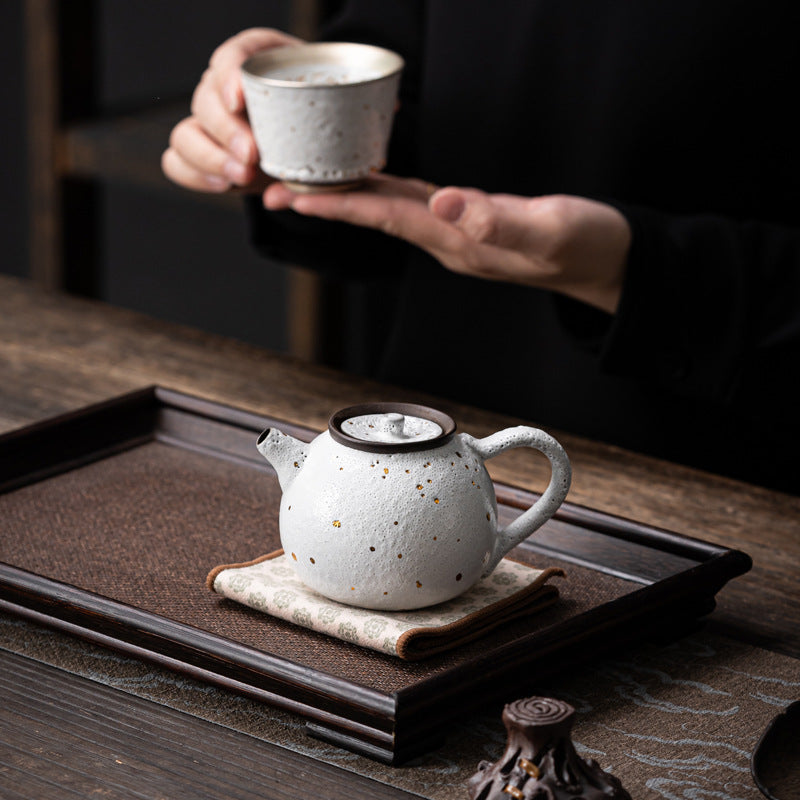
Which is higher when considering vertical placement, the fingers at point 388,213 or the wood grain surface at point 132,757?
the fingers at point 388,213

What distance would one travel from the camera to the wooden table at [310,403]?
0.88 meters

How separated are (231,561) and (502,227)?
41 cm

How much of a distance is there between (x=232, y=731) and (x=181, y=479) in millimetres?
326

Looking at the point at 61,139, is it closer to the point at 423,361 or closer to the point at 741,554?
the point at 423,361

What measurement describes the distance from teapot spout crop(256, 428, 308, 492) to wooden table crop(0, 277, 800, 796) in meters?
0.18

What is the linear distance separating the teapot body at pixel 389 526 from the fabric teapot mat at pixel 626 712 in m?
0.08

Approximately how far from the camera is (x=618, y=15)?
1.35 metres

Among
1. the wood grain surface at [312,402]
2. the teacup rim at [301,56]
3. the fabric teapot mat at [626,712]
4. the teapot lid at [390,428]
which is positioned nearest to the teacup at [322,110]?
the teacup rim at [301,56]

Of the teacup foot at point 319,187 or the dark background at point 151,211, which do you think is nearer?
the teacup foot at point 319,187

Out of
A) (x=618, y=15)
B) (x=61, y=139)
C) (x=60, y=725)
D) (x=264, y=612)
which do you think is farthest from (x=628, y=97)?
(x=61, y=139)

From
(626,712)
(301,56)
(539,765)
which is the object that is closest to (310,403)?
(301,56)

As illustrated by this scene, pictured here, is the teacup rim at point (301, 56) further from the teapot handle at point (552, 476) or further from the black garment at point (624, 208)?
the teapot handle at point (552, 476)

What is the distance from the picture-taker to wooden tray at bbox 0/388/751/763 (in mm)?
621

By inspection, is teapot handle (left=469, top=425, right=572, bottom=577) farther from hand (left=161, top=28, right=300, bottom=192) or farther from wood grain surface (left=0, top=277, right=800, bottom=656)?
hand (left=161, top=28, right=300, bottom=192)
